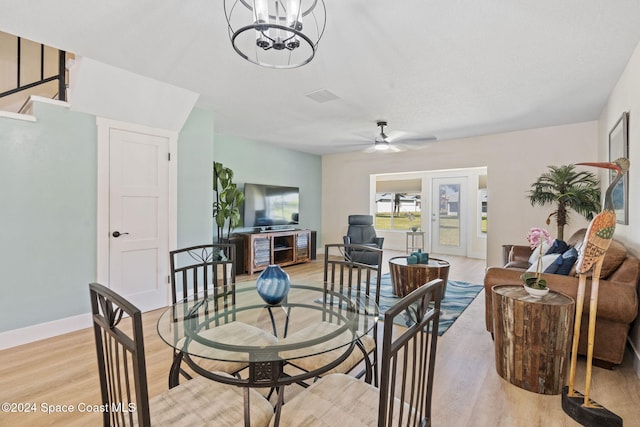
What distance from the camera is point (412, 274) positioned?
3.74 meters

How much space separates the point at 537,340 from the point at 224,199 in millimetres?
4348

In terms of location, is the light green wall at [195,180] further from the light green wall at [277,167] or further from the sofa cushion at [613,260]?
the sofa cushion at [613,260]

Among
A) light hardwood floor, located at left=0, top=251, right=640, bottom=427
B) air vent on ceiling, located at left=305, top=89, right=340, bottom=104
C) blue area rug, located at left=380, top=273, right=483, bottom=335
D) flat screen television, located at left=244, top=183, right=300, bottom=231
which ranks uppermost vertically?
air vent on ceiling, located at left=305, top=89, right=340, bottom=104

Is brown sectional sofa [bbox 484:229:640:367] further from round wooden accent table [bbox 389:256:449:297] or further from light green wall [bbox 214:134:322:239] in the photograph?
light green wall [bbox 214:134:322:239]

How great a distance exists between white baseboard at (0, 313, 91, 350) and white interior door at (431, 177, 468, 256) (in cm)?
712

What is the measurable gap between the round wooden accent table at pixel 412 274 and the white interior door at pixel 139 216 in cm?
278

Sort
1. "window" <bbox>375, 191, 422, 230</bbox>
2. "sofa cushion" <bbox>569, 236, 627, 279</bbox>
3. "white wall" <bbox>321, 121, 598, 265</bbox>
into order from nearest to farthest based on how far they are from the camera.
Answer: "sofa cushion" <bbox>569, 236, 627, 279</bbox> < "white wall" <bbox>321, 121, 598, 265</bbox> < "window" <bbox>375, 191, 422, 230</bbox>

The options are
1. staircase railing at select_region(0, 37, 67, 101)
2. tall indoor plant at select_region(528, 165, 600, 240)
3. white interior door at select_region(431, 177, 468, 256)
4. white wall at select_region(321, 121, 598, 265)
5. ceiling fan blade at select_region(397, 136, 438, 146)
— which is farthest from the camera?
white interior door at select_region(431, 177, 468, 256)

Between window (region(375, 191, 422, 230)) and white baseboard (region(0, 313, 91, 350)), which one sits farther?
window (region(375, 191, 422, 230))

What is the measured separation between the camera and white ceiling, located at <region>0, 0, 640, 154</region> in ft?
6.59

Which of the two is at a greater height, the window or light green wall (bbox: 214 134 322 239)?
light green wall (bbox: 214 134 322 239)

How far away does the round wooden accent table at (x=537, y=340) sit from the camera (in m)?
1.98

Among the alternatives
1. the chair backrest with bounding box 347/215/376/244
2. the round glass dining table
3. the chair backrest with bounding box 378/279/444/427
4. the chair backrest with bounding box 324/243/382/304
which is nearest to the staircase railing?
the round glass dining table

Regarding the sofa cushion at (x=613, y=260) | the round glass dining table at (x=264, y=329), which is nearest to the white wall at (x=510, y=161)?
the sofa cushion at (x=613, y=260)
